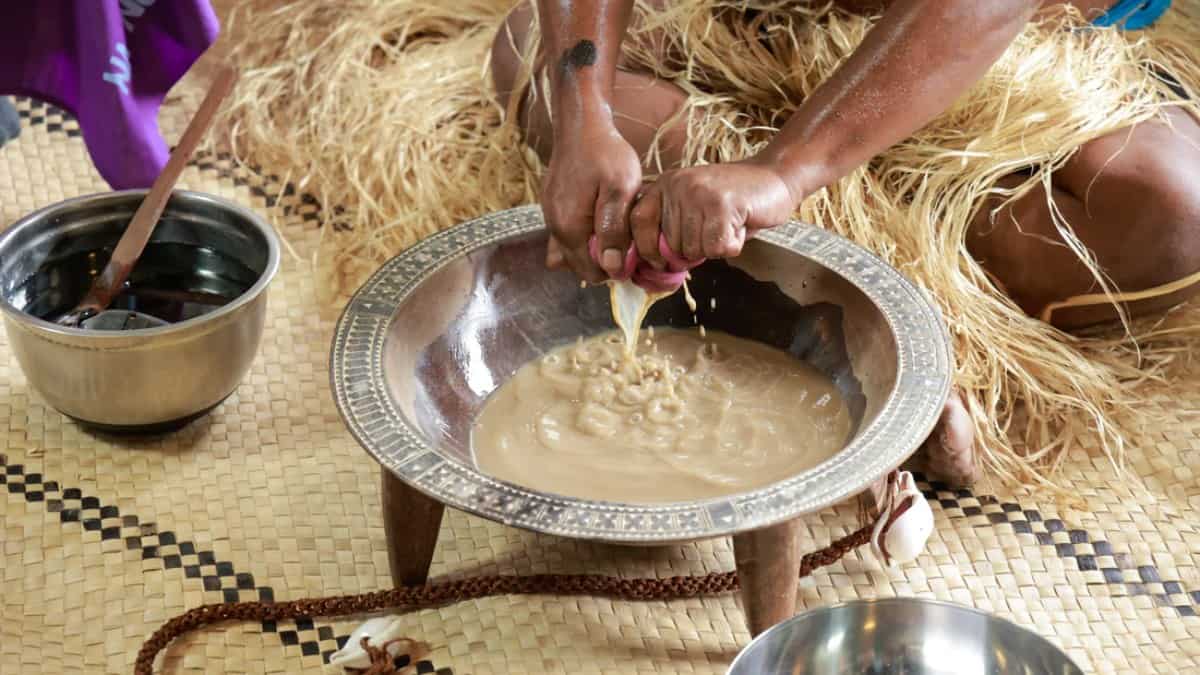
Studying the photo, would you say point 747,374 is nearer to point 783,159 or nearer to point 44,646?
point 783,159

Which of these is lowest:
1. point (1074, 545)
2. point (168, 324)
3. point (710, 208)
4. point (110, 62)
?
point (1074, 545)

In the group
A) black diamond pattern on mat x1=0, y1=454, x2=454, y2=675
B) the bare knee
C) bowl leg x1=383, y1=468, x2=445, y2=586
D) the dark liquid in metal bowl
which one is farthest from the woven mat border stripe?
the bare knee

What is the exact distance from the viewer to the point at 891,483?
1.60m

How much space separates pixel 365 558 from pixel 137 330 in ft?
1.25

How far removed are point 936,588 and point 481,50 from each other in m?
1.30

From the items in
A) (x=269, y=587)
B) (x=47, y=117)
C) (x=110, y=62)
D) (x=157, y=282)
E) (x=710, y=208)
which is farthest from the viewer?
(x=47, y=117)

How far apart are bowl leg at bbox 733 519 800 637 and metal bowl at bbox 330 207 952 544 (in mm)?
76

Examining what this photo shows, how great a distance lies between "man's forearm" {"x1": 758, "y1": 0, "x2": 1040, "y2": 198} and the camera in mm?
1373

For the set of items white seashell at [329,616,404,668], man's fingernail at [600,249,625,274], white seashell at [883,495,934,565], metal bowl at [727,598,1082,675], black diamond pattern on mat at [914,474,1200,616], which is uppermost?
man's fingernail at [600,249,625,274]

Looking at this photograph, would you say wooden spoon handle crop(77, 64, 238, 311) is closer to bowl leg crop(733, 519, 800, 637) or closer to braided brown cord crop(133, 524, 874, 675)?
braided brown cord crop(133, 524, 874, 675)

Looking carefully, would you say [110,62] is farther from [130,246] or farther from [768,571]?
[768,571]

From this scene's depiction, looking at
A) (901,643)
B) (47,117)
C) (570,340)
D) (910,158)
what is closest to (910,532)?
(901,643)

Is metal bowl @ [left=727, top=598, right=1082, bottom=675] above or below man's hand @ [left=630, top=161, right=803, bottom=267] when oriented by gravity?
below

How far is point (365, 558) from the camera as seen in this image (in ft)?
5.32
